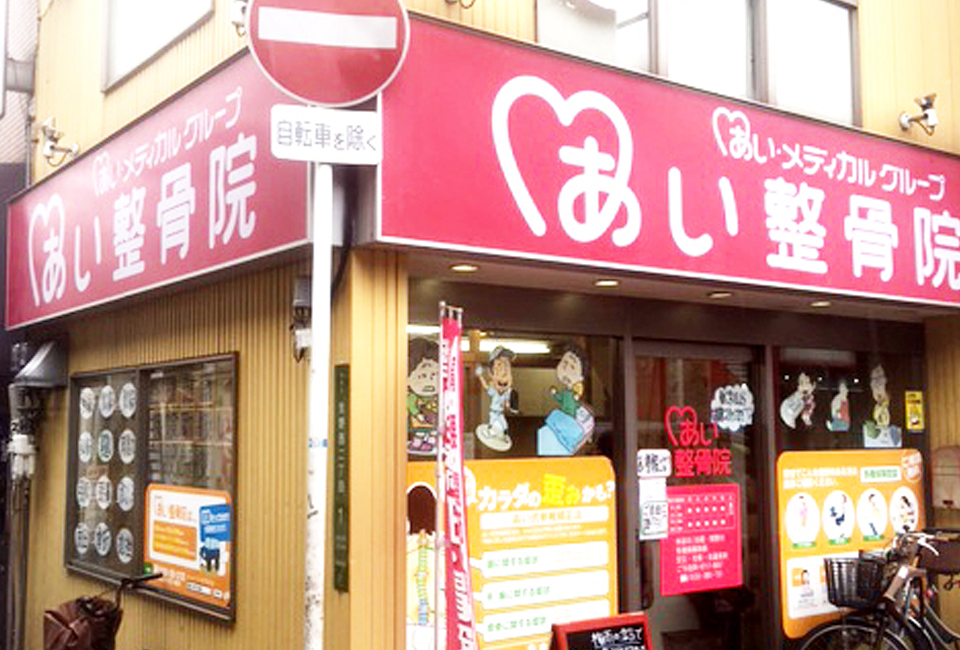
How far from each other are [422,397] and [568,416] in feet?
3.77

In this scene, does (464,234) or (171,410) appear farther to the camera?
(171,410)

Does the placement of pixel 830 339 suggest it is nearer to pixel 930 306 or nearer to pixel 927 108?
pixel 930 306

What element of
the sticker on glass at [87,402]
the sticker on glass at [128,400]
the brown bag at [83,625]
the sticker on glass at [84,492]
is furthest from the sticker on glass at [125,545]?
the sticker on glass at [87,402]

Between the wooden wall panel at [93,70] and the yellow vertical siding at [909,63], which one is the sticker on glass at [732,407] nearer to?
the yellow vertical siding at [909,63]

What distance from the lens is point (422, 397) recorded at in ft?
19.5

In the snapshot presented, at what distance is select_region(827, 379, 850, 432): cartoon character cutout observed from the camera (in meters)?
8.28

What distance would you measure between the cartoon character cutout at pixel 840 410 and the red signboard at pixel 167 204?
510cm

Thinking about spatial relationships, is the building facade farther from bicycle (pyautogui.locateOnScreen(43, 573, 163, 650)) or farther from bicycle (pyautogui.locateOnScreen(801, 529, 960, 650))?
bicycle (pyautogui.locateOnScreen(43, 573, 163, 650))

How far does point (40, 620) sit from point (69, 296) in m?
3.28

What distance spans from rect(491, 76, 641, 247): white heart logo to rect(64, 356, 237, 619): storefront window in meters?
2.27

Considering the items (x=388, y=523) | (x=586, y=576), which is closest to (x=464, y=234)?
(x=388, y=523)

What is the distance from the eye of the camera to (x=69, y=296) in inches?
315

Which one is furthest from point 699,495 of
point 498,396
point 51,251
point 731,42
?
point 51,251

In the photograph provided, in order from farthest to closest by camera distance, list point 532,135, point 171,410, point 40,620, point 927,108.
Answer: point 40,620 → point 927,108 → point 171,410 → point 532,135
